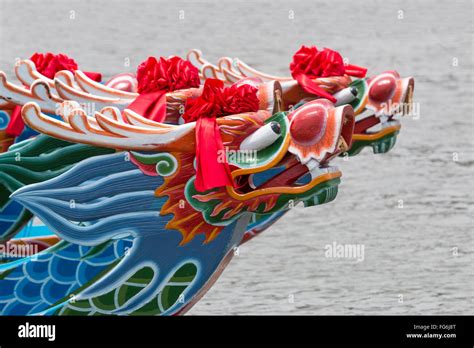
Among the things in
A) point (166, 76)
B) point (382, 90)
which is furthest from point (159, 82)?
point (382, 90)

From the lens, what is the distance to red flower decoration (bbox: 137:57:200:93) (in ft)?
17.1

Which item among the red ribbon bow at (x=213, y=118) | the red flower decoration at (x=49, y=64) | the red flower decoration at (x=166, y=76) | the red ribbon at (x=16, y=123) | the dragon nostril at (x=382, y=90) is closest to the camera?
the red ribbon bow at (x=213, y=118)

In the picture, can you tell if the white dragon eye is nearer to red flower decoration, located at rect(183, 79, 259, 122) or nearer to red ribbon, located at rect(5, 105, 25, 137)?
red flower decoration, located at rect(183, 79, 259, 122)

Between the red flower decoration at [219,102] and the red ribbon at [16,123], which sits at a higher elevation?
the red flower decoration at [219,102]

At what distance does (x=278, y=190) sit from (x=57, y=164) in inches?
35.8

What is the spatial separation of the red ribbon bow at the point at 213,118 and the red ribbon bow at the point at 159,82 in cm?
19

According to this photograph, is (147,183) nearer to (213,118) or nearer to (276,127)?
(213,118)

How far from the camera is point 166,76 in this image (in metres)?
5.22

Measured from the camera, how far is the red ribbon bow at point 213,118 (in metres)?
4.75

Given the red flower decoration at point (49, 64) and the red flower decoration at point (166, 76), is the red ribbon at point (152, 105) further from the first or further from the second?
the red flower decoration at point (49, 64)

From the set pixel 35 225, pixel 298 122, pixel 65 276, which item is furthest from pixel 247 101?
pixel 35 225

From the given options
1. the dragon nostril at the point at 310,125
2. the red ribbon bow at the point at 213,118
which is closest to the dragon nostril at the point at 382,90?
the red ribbon bow at the point at 213,118

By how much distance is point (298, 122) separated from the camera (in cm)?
476

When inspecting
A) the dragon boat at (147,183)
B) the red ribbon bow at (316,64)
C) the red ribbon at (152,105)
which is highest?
the red ribbon bow at (316,64)
